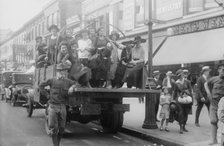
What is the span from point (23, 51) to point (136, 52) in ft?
98.9

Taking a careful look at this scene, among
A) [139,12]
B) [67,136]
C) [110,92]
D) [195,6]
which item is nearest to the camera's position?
[110,92]

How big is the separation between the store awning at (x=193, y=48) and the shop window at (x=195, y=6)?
1310mm

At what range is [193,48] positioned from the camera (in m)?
15.8

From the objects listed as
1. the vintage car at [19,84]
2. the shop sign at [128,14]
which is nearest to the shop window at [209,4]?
the shop sign at [128,14]

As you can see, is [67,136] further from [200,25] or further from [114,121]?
[200,25]

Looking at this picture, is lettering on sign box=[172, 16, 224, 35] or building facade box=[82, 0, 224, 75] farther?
lettering on sign box=[172, 16, 224, 35]

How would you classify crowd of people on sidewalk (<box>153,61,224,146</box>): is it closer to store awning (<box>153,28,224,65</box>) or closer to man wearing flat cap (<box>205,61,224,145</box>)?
man wearing flat cap (<box>205,61,224,145</box>)

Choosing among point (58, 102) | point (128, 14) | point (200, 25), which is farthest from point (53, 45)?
point (128, 14)

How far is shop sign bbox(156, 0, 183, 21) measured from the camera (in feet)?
60.6

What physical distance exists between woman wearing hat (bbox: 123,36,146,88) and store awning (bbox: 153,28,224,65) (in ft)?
16.9

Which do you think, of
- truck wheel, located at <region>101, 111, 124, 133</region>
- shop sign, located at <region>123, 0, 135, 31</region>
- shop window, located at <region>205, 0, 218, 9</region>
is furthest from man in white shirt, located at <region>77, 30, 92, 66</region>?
shop sign, located at <region>123, 0, 135, 31</region>

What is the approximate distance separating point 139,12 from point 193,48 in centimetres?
733

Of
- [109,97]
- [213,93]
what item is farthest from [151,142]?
[213,93]

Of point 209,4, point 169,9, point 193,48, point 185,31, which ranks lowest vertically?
point 193,48
